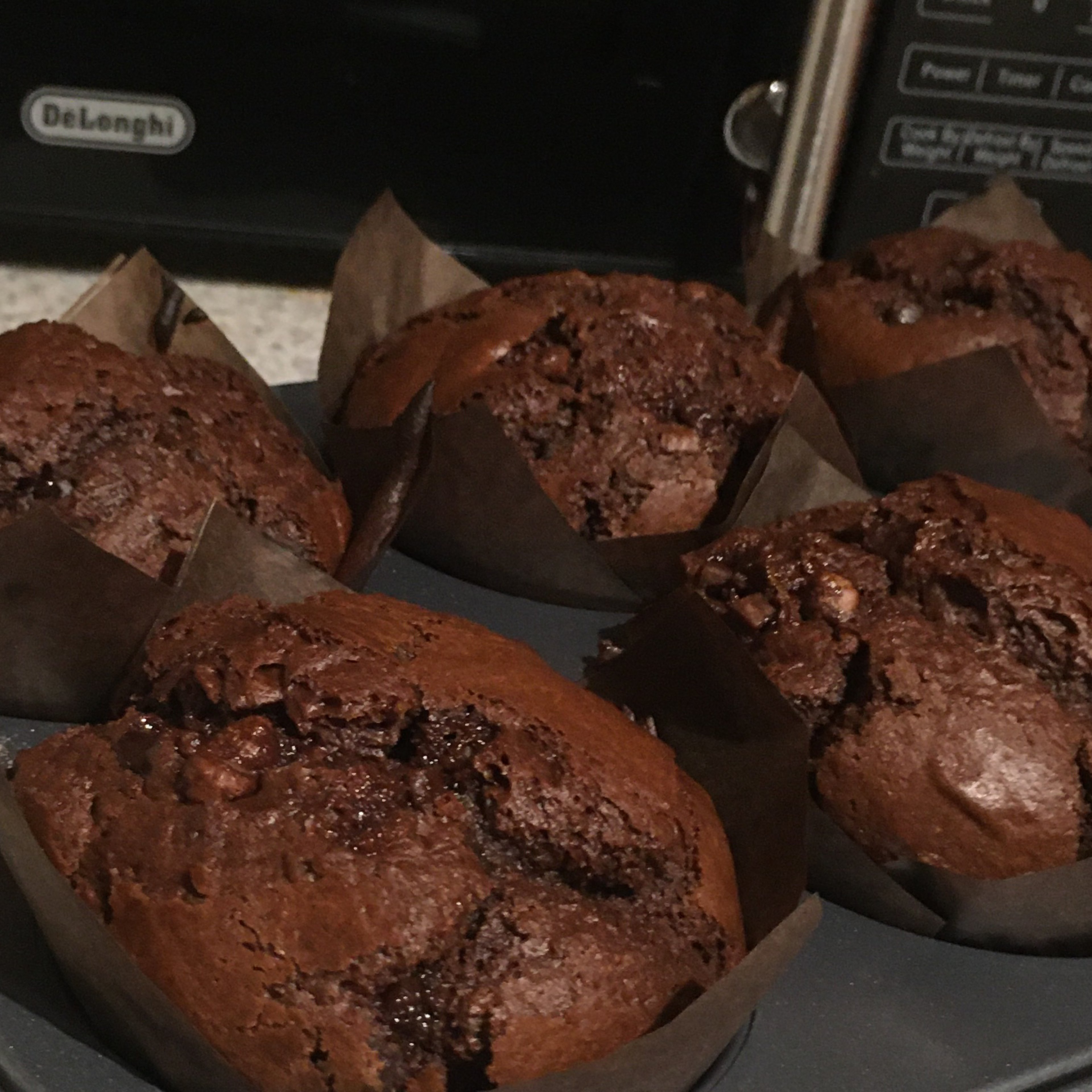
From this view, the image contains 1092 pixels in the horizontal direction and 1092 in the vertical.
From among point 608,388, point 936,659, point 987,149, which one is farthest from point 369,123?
point 936,659

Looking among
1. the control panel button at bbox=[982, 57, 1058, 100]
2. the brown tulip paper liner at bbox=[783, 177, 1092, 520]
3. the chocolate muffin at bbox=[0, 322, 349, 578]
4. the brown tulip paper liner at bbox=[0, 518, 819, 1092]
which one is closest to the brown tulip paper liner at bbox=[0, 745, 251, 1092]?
the brown tulip paper liner at bbox=[0, 518, 819, 1092]

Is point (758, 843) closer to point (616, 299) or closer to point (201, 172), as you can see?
point (616, 299)

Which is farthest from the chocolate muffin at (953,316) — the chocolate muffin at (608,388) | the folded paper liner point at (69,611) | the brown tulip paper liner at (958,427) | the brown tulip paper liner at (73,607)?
the folded paper liner point at (69,611)

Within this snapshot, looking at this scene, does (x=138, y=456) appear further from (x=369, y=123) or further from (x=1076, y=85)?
(x=1076, y=85)

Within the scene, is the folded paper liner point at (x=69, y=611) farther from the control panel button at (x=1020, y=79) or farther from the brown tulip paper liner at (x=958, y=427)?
the control panel button at (x=1020, y=79)

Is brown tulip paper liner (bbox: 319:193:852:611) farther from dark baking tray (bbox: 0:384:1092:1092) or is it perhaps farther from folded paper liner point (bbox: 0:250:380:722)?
dark baking tray (bbox: 0:384:1092:1092)
